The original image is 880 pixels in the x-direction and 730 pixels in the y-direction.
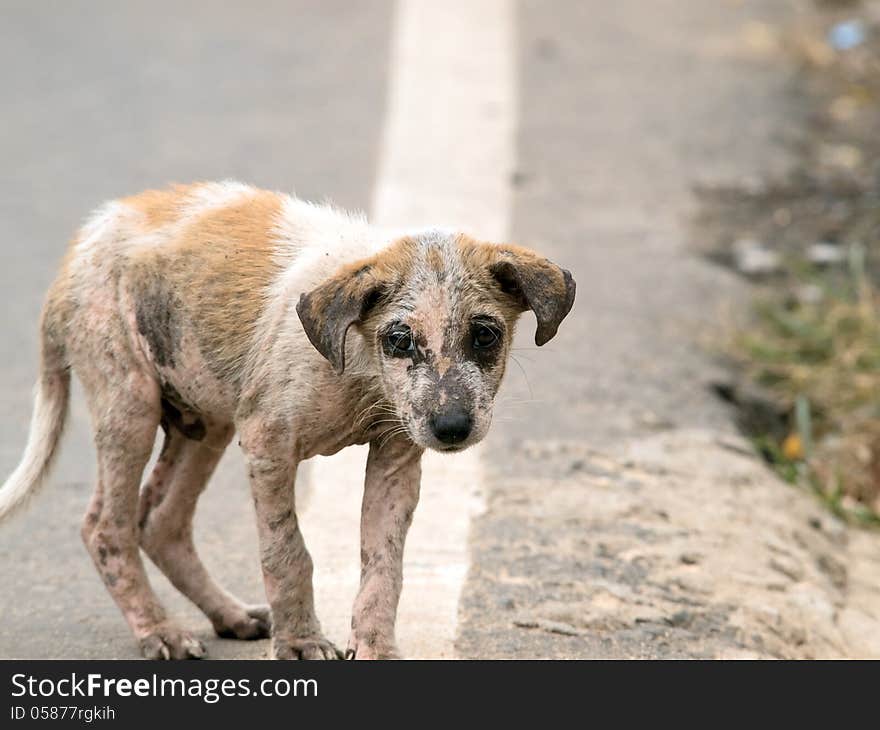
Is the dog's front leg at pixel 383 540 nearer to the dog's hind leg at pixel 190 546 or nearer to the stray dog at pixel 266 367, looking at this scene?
the stray dog at pixel 266 367

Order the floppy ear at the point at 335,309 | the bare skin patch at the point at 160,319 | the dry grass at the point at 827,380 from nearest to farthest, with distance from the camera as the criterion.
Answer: the floppy ear at the point at 335,309
the bare skin patch at the point at 160,319
the dry grass at the point at 827,380

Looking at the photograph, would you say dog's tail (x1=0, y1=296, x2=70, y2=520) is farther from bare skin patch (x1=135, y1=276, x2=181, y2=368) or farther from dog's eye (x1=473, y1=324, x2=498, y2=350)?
dog's eye (x1=473, y1=324, x2=498, y2=350)

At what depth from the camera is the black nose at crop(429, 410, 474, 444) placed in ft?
15.3

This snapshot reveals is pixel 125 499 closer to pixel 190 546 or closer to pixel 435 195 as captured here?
pixel 190 546

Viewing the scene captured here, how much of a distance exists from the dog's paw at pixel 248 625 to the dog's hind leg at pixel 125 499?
167 mm

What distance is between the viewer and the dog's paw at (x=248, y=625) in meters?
5.69

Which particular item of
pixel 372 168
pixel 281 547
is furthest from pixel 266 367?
pixel 372 168

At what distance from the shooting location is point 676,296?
8.89 m

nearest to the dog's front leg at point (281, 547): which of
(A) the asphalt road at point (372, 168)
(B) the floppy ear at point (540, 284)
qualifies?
(A) the asphalt road at point (372, 168)

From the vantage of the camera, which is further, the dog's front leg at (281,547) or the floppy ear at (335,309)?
the dog's front leg at (281,547)

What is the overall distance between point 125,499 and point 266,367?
739 millimetres

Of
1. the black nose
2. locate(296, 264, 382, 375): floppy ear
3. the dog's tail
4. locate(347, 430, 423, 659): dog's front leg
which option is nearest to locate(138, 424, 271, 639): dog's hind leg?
the dog's tail

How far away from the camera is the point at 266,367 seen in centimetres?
509
